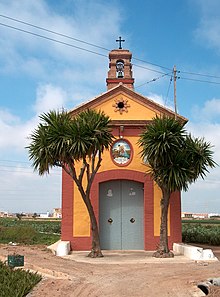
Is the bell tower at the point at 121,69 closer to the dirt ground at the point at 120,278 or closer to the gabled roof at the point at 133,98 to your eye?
the gabled roof at the point at 133,98

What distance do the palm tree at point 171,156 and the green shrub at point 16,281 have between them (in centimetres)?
629

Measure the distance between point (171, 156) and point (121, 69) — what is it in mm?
8186

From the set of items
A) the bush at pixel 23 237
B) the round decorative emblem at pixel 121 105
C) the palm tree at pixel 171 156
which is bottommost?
the bush at pixel 23 237

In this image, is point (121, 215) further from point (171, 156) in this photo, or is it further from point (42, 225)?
point (42, 225)

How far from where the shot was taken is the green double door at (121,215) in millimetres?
19906

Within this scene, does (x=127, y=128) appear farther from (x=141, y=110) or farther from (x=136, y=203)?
(x=136, y=203)

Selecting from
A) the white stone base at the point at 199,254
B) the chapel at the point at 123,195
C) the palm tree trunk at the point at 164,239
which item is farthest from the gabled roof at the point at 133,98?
the white stone base at the point at 199,254

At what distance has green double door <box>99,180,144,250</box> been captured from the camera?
19.9 meters

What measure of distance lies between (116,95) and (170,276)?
33.4 ft

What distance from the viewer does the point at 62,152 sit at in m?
15.9

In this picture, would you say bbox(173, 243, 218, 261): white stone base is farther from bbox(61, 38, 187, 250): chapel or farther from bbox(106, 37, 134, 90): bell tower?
bbox(106, 37, 134, 90): bell tower

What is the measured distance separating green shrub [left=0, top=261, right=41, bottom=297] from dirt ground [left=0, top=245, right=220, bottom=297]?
0.22 meters

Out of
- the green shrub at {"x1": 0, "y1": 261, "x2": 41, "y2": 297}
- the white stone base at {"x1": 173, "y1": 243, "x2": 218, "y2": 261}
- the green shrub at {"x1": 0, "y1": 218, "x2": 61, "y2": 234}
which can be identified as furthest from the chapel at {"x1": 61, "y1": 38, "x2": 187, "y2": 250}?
the green shrub at {"x1": 0, "y1": 218, "x2": 61, "y2": 234}

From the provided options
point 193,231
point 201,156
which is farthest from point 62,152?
point 193,231
